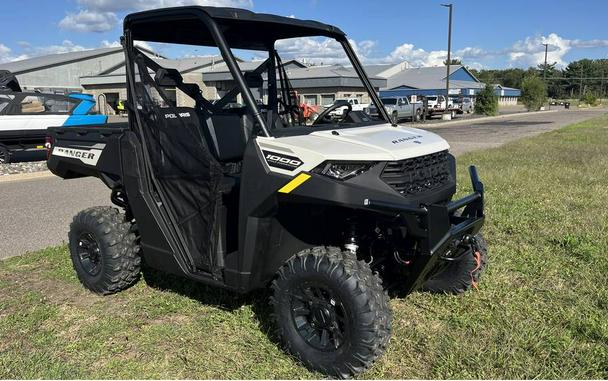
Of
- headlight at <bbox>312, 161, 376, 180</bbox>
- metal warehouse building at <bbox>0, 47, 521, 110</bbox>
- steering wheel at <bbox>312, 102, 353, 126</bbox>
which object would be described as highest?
metal warehouse building at <bbox>0, 47, 521, 110</bbox>

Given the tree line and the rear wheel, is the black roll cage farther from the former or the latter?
the tree line

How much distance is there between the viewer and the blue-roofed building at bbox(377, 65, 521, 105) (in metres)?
68.8

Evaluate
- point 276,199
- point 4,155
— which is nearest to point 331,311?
point 276,199

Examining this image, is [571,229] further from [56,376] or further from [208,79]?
[56,376]

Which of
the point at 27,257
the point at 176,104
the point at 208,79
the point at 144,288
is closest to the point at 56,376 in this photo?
the point at 144,288

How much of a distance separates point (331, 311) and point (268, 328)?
829 millimetres

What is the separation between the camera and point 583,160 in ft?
42.3

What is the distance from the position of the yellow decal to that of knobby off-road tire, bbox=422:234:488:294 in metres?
1.73

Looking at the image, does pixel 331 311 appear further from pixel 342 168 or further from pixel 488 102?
pixel 488 102

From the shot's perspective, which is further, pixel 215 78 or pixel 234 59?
pixel 215 78

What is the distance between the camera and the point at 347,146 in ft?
10.7

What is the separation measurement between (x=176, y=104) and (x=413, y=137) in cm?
171

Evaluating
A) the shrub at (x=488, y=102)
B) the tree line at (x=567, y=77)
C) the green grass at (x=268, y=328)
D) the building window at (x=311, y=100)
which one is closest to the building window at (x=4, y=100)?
the green grass at (x=268, y=328)

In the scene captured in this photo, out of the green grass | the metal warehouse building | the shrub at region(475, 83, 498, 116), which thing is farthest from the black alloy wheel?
the shrub at region(475, 83, 498, 116)
